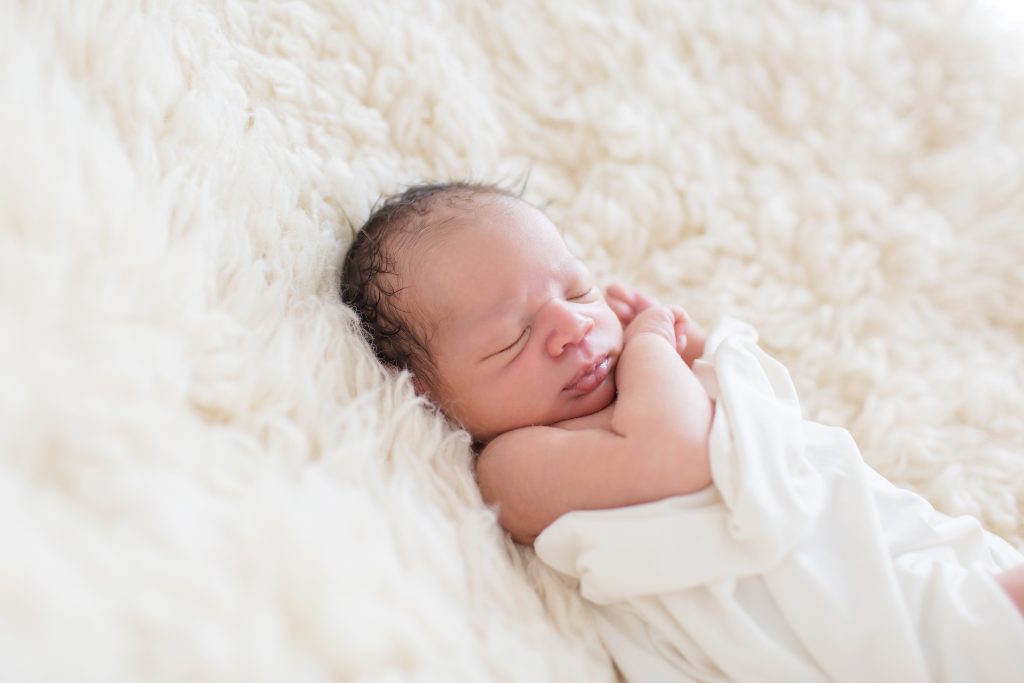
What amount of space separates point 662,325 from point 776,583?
0.33 m

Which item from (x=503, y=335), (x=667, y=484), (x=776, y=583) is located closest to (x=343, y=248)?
(x=503, y=335)

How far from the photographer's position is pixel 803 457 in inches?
33.5

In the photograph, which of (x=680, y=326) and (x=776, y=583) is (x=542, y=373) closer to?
(x=680, y=326)

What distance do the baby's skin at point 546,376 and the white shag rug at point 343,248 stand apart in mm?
69

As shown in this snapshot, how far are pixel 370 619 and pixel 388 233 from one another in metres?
0.52

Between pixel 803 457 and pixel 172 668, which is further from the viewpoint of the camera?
pixel 803 457

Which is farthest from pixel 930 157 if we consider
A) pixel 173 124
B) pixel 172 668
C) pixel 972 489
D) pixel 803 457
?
pixel 172 668

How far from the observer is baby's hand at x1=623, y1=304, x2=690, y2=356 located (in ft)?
3.21

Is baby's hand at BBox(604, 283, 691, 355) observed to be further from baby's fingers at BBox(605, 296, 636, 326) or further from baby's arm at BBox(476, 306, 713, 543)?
baby's arm at BBox(476, 306, 713, 543)

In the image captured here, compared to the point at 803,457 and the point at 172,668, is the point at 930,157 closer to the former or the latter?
the point at 803,457

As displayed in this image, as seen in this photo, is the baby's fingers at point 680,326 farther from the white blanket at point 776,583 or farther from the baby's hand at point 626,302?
the white blanket at point 776,583

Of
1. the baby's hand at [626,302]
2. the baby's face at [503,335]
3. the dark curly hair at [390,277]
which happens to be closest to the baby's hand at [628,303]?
the baby's hand at [626,302]

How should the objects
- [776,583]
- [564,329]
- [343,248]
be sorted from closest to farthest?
[776,583], [564,329], [343,248]

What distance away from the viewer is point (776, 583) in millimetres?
775
